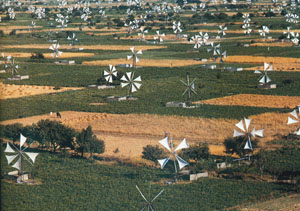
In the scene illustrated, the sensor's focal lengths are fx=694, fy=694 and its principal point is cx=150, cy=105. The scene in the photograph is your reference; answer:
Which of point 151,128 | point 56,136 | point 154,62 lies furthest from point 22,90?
point 56,136

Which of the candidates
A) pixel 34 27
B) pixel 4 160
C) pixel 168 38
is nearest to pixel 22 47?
pixel 168 38

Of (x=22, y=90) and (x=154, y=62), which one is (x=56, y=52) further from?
(x=22, y=90)

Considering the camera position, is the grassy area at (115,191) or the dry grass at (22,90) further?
the dry grass at (22,90)

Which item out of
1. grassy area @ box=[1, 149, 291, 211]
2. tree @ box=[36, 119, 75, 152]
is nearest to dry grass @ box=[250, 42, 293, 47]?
tree @ box=[36, 119, 75, 152]

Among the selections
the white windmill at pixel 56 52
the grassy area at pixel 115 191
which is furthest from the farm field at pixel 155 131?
the white windmill at pixel 56 52

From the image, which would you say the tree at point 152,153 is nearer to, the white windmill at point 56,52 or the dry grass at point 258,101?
the dry grass at point 258,101

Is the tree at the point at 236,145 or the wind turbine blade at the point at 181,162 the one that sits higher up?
the tree at the point at 236,145

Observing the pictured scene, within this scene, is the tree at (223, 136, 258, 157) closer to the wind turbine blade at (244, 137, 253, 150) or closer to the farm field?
the farm field

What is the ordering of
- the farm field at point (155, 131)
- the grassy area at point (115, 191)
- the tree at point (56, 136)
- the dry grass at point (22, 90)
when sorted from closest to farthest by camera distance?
the grassy area at point (115, 191) → the farm field at point (155, 131) → the tree at point (56, 136) → the dry grass at point (22, 90)

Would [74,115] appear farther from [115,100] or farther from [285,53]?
[285,53]
